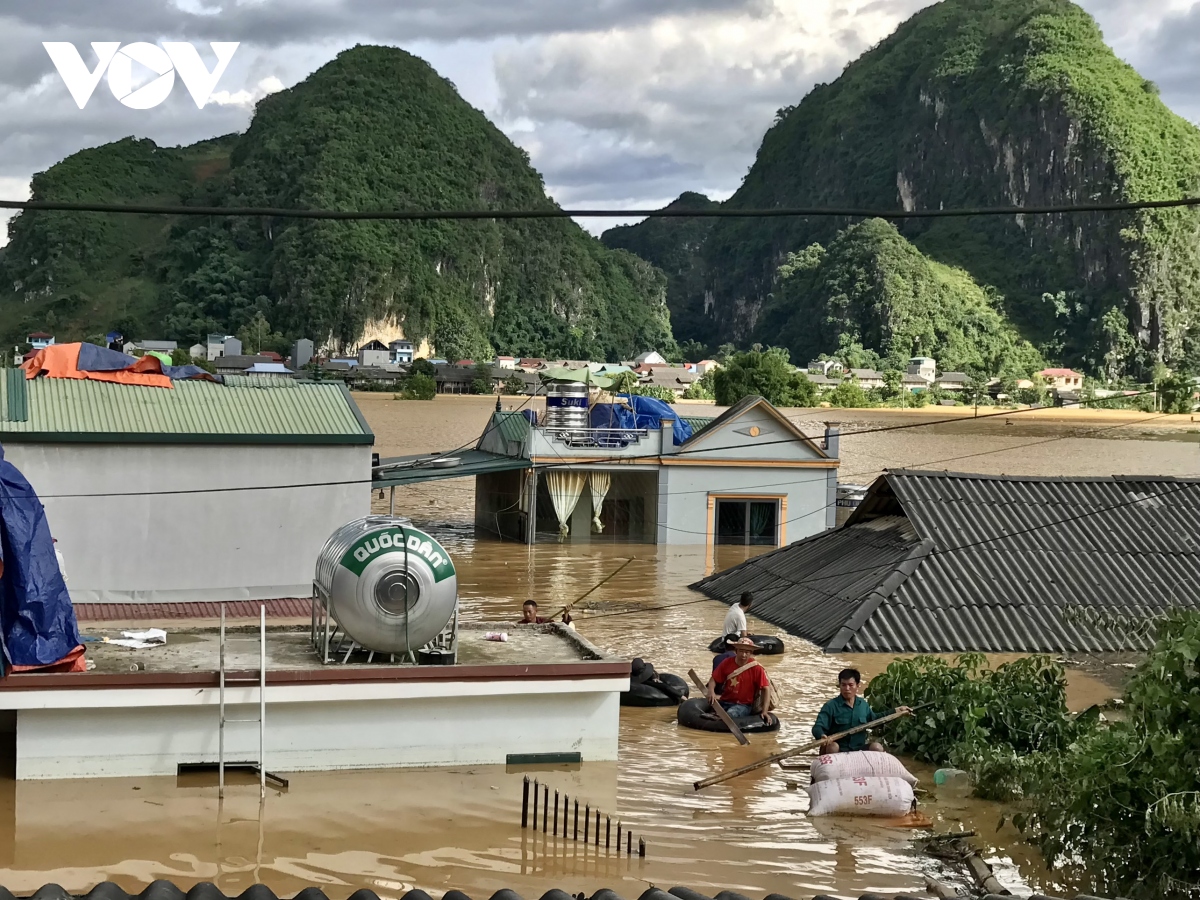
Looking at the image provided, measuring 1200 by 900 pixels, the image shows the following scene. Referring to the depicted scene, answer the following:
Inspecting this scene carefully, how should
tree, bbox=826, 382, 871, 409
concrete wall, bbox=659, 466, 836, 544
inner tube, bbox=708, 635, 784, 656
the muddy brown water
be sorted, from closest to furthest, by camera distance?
the muddy brown water, inner tube, bbox=708, 635, 784, 656, concrete wall, bbox=659, 466, 836, 544, tree, bbox=826, 382, 871, 409

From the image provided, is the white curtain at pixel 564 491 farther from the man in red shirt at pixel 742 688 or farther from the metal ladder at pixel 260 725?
the metal ladder at pixel 260 725

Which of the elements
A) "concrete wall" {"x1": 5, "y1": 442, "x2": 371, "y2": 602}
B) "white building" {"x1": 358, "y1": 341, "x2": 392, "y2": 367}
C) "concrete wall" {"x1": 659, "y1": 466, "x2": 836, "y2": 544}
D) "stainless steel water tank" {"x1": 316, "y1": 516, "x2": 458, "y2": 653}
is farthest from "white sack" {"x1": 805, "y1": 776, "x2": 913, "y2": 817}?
"white building" {"x1": 358, "y1": 341, "x2": 392, "y2": 367}

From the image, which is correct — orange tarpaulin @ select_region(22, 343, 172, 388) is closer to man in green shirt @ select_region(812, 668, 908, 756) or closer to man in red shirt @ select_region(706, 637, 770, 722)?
man in red shirt @ select_region(706, 637, 770, 722)

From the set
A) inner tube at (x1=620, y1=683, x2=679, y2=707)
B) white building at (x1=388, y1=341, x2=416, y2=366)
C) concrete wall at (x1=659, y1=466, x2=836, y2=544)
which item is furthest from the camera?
white building at (x1=388, y1=341, x2=416, y2=366)

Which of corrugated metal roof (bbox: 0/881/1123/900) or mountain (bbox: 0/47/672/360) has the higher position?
mountain (bbox: 0/47/672/360)

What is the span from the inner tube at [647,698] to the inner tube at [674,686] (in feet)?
0.17

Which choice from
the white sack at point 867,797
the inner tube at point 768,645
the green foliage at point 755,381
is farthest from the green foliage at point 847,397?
the white sack at point 867,797

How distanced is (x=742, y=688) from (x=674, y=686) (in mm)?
1736

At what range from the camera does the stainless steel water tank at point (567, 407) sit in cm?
3578

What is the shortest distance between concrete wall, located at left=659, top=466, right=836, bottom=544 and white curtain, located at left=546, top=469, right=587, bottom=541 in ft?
7.34

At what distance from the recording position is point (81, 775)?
12.2 m

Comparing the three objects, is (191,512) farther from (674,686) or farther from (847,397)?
(847,397)

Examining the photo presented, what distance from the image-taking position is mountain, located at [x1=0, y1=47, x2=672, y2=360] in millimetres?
149000

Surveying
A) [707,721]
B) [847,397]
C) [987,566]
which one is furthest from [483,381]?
[707,721]
